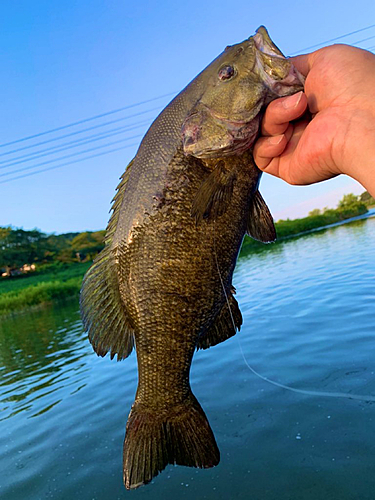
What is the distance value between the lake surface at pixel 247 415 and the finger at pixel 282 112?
178 inches

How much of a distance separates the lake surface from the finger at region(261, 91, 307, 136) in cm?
451

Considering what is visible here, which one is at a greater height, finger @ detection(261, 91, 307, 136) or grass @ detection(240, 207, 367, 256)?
finger @ detection(261, 91, 307, 136)

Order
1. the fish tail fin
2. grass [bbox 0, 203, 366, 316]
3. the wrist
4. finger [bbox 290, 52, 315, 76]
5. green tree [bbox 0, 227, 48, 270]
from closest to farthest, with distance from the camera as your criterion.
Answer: the wrist → finger [bbox 290, 52, 315, 76] → the fish tail fin → grass [bbox 0, 203, 366, 316] → green tree [bbox 0, 227, 48, 270]

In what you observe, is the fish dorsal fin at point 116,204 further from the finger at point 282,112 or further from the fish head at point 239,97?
the finger at point 282,112

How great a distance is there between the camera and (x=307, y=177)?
233 cm

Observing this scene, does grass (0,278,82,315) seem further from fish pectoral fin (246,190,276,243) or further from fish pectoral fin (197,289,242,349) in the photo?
fish pectoral fin (246,190,276,243)

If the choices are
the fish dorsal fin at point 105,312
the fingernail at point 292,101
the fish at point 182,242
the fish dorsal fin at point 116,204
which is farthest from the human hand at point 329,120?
the fish dorsal fin at point 105,312

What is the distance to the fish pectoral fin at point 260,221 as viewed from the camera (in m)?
2.49

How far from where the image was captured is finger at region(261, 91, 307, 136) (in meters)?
1.93

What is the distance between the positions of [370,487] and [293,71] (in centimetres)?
480

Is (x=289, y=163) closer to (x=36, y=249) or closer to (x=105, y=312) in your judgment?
(x=105, y=312)

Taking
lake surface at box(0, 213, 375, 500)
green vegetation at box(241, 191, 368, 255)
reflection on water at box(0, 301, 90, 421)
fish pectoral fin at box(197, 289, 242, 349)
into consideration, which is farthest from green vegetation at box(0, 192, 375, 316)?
fish pectoral fin at box(197, 289, 242, 349)

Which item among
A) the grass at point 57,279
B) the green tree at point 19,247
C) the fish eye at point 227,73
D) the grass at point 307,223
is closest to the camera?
the fish eye at point 227,73

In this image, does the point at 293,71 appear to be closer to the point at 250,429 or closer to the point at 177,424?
the point at 177,424
